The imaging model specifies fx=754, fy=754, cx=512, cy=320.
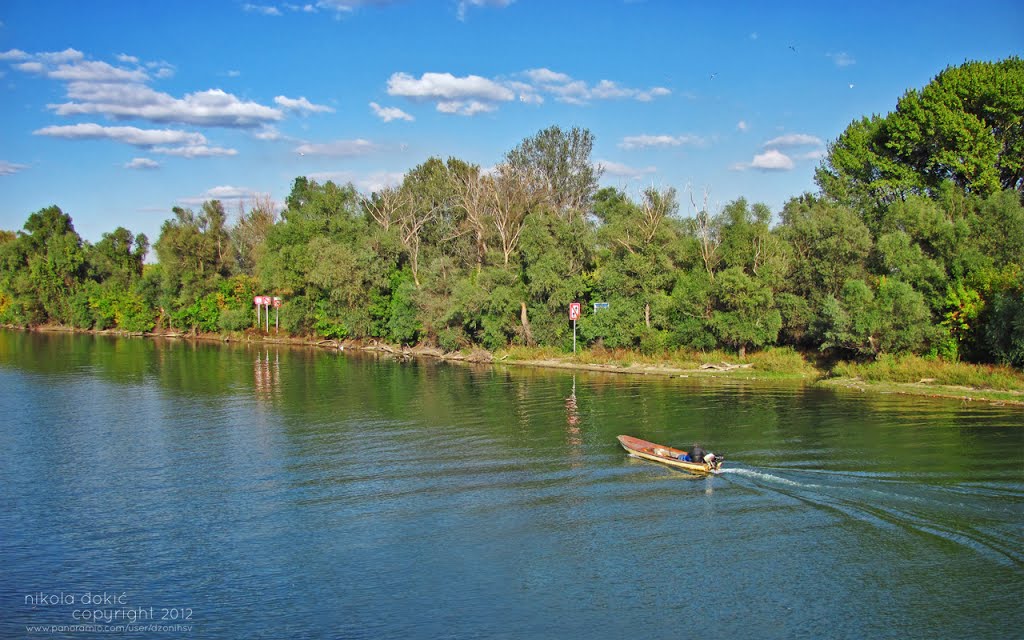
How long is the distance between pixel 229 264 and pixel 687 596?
97.4 m

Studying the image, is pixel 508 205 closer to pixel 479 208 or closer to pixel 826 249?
pixel 479 208

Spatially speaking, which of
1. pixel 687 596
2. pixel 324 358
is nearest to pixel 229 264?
pixel 324 358

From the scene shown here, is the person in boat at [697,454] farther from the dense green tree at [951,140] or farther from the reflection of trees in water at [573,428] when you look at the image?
the dense green tree at [951,140]

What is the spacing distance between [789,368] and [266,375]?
37.9 m

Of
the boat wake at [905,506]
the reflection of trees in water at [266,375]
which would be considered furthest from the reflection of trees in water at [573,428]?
the reflection of trees in water at [266,375]

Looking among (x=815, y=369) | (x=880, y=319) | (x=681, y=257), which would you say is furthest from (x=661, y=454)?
(x=681, y=257)

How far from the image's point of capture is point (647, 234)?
2340 inches

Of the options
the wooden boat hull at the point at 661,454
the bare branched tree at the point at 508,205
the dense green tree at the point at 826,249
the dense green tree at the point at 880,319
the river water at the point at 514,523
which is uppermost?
the bare branched tree at the point at 508,205

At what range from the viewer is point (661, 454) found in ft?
91.6

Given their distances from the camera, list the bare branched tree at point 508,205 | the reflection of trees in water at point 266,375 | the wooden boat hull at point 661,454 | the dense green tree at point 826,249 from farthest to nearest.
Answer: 1. the bare branched tree at point 508,205
2. the dense green tree at point 826,249
3. the reflection of trees in water at point 266,375
4. the wooden boat hull at point 661,454

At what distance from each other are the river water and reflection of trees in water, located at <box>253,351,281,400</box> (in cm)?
882

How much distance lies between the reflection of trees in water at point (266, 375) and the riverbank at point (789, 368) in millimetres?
12028

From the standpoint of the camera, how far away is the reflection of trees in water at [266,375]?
48281 mm

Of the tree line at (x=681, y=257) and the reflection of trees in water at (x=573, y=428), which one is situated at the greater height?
the tree line at (x=681, y=257)
